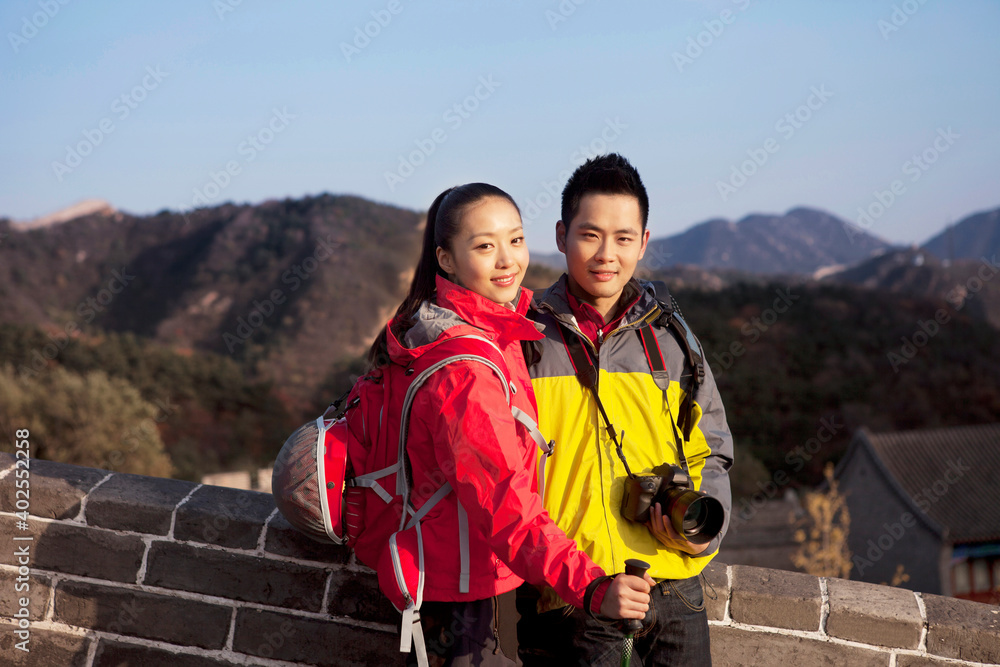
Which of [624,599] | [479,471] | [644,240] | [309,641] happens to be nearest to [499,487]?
[479,471]

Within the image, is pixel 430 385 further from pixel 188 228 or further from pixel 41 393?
pixel 188 228

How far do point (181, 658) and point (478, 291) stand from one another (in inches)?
59.6

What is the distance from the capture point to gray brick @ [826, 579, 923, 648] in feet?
6.72

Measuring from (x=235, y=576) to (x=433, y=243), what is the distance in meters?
1.23

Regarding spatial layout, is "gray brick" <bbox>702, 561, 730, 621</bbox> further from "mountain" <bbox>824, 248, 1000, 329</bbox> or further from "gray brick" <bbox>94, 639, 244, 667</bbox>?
"mountain" <bbox>824, 248, 1000, 329</bbox>

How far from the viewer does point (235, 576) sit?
2172mm

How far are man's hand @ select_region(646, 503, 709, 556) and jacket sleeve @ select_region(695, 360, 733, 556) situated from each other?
0.22 feet

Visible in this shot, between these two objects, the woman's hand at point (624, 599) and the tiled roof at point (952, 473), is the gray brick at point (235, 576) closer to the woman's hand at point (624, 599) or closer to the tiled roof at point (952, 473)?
the woman's hand at point (624, 599)

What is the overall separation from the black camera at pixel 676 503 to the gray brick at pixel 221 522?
44.9 inches

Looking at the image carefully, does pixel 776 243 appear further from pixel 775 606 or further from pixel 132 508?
pixel 132 508

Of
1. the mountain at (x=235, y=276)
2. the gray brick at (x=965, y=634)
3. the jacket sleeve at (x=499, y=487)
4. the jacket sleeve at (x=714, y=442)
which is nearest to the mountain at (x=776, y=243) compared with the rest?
the mountain at (x=235, y=276)

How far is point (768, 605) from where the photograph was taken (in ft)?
6.86

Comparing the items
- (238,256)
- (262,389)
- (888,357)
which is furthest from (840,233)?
(262,389)

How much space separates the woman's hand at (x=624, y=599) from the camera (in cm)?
133
